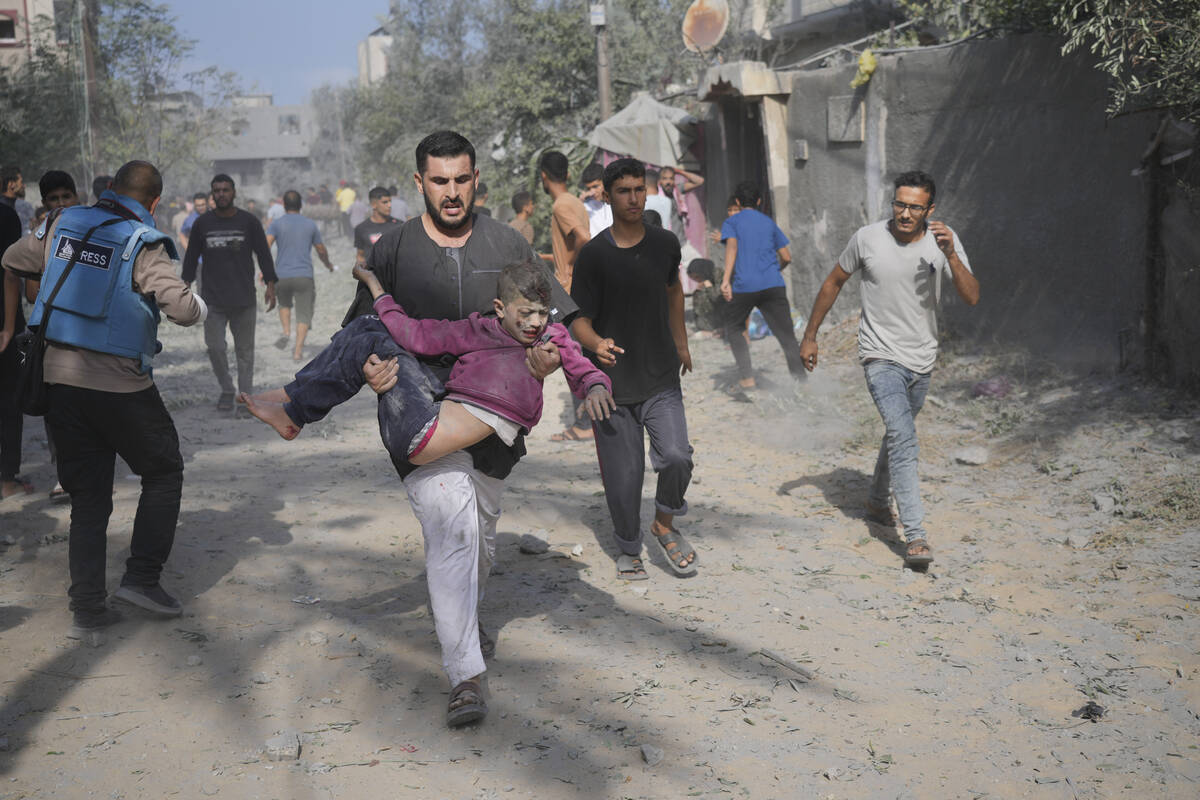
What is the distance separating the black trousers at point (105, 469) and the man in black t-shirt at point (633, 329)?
190 cm

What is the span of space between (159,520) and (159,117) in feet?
89.6

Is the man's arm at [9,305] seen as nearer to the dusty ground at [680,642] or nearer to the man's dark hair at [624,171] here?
the dusty ground at [680,642]

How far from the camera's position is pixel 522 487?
6.99 m

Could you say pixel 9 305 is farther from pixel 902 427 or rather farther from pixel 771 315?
pixel 771 315

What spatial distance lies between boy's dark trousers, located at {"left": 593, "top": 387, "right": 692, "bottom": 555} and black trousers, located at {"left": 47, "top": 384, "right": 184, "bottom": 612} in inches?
76.6

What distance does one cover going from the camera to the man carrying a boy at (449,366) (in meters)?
3.60

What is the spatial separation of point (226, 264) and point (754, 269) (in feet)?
14.6

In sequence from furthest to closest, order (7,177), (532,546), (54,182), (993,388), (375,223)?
(375,223) → (993,388) → (7,177) → (54,182) → (532,546)

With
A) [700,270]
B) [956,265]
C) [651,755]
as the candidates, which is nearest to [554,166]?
[956,265]

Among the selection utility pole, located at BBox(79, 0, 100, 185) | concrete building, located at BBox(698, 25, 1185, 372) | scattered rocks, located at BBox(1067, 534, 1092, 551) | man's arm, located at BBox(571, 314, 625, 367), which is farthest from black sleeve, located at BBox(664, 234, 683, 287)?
utility pole, located at BBox(79, 0, 100, 185)

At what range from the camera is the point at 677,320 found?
5336 mm

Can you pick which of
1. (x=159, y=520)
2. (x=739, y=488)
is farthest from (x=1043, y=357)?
(x=159, y=520)

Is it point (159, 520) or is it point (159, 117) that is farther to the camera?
point (159, 117)

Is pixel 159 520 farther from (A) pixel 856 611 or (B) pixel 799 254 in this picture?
(B) pixel 799 254
